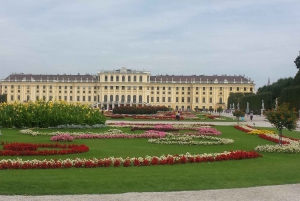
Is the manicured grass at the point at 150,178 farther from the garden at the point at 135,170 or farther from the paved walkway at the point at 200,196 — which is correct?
the paved walkway at the point at 200,196

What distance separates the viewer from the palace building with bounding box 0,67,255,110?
3329 inches

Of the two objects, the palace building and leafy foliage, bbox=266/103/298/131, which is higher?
the palace building

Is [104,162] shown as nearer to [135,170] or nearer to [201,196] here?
[135,170]

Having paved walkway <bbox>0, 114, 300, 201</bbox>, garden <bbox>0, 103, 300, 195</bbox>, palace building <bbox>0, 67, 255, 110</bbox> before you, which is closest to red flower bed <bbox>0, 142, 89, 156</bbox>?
garden <bbox>0, 103, 300, 195</bbox>

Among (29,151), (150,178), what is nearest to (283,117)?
(150,178)

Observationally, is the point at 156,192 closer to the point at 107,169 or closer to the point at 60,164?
the point at 107,169

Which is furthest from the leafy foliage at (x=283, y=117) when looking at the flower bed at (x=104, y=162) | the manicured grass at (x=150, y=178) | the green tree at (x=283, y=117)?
the flower bed at (x=104, y=162)

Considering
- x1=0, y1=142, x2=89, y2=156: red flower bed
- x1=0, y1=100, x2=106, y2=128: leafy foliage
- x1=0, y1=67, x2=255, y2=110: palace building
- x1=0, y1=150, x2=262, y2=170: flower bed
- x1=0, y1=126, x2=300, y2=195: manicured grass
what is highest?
x1=0, y1=67, x2=255, y2=110: palace building

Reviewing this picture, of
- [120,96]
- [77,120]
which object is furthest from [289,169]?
[120,96]

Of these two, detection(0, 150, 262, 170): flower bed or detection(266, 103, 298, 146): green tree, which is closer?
detection(0, 150, 262, 170): flower bed

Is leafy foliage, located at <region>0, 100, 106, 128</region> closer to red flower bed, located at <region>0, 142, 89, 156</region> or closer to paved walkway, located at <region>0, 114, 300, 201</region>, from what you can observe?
red flower bed, located at <region>0, 142, 89, 156</region>

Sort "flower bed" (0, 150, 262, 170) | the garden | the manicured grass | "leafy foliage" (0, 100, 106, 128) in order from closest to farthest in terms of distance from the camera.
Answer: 1. the manicured grass
2. the garden
3. "flower bed" (0, 150, 262, 170)
4. "leafy foliage" (0, 100, 106, 128)

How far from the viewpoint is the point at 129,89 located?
278 feet

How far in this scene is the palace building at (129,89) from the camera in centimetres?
8456
